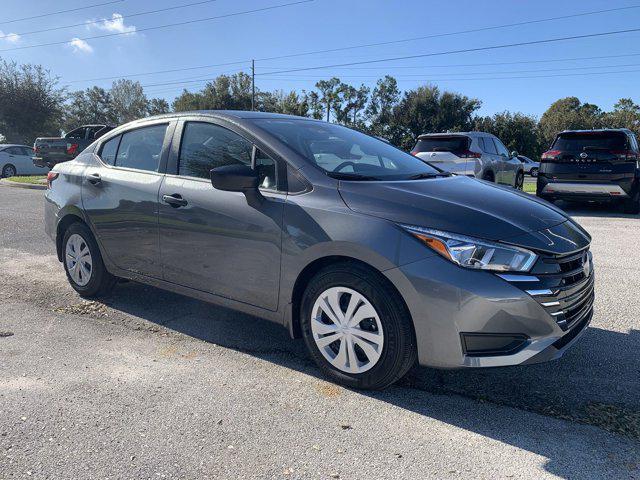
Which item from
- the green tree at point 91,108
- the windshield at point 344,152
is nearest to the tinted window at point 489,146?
the windshield at point 344,152

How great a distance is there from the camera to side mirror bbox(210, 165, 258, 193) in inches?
129

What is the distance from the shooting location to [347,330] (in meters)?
3.04

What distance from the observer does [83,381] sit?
3.23 m

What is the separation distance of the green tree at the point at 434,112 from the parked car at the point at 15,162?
122 feet

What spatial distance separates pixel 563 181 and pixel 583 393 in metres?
8.51

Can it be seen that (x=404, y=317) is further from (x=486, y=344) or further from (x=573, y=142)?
(x=573, y=142)

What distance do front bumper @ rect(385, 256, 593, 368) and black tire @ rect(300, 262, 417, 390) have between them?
0.25ft

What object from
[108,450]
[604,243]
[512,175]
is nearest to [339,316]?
[108,450]

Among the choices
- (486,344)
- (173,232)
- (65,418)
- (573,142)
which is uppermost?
(573,142)

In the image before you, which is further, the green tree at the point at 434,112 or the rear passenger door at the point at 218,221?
the green tree at the point at 434,112

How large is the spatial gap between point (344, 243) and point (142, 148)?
226 centimetres

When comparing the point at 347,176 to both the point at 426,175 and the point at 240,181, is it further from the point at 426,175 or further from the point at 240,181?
the point at 426,175

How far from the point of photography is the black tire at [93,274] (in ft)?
15.0

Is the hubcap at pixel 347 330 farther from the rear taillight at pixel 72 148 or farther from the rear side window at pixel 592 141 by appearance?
the rear taillight at pixel 72 148
